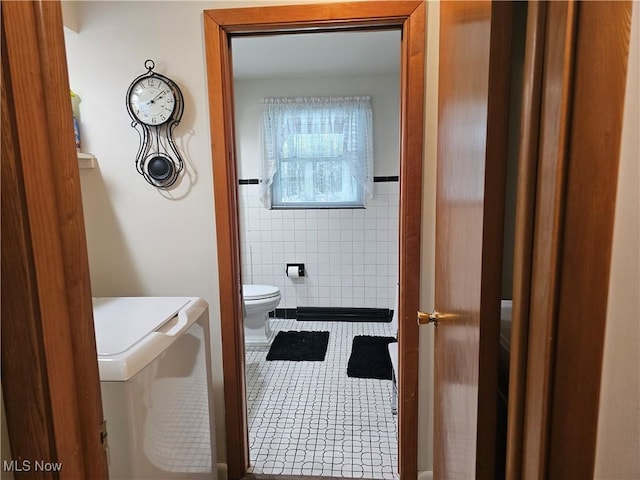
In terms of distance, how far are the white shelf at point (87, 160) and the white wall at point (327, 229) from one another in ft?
6.77

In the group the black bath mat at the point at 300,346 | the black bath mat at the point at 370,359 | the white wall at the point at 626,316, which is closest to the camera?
the white wall at the point at 626,316

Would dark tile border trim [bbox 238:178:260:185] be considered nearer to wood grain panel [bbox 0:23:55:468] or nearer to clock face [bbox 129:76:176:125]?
clock face [bbox 129:76:176:125]

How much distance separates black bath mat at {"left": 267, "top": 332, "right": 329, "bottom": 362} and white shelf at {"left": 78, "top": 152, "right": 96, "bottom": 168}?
1.95 meters

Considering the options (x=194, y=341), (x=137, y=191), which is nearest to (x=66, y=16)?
(x=137, y=191)

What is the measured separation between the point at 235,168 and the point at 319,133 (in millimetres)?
2130

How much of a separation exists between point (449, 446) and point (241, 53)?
2.78m

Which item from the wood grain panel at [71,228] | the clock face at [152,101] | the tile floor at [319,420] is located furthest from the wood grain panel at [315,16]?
the tile floor at [319,420]

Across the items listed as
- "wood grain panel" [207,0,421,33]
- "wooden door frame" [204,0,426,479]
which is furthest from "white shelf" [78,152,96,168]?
"wood grain panel" [207,0,421,33]

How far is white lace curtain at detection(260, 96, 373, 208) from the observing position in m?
3.61

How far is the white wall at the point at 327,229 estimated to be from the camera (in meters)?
3.62

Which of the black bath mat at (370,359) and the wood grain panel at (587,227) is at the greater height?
the wood grain panel at (587,227)

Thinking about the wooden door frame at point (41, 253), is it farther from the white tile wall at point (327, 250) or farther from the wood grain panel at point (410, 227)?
the white tile wall at point (327, 250)

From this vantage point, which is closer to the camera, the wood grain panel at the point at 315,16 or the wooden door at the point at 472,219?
the wooden door at the point at 472,219

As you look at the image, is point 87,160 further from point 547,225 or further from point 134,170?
point 547,225
